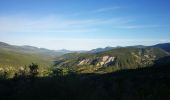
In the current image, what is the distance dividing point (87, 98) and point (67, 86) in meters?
3.56

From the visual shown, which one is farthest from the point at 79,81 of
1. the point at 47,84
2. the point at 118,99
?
the point at 118,99

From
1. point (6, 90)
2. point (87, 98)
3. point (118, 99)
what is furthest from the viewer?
point (6, 90)

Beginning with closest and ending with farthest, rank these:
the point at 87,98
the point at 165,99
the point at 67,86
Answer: the point at 165,99 → the point at 87,98 → the point at 67,86

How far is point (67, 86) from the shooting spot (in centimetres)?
1997

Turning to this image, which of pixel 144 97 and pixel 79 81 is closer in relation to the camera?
pixel 144 97

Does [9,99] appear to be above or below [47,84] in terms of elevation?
below

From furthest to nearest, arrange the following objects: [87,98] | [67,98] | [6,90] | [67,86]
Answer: [6,90] → [67,86] → [67,98] → [87,98]

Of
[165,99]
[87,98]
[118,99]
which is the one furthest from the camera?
[87,98]

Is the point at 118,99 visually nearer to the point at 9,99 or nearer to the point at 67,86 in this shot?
the point at 67,86

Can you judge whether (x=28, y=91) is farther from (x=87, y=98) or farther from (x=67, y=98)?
(x=87, y=98)

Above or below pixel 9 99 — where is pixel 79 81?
above

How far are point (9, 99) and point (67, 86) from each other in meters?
5.29

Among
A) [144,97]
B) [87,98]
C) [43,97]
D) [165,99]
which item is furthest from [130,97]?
[43,97]

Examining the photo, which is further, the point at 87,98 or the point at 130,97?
the point at 87,98
